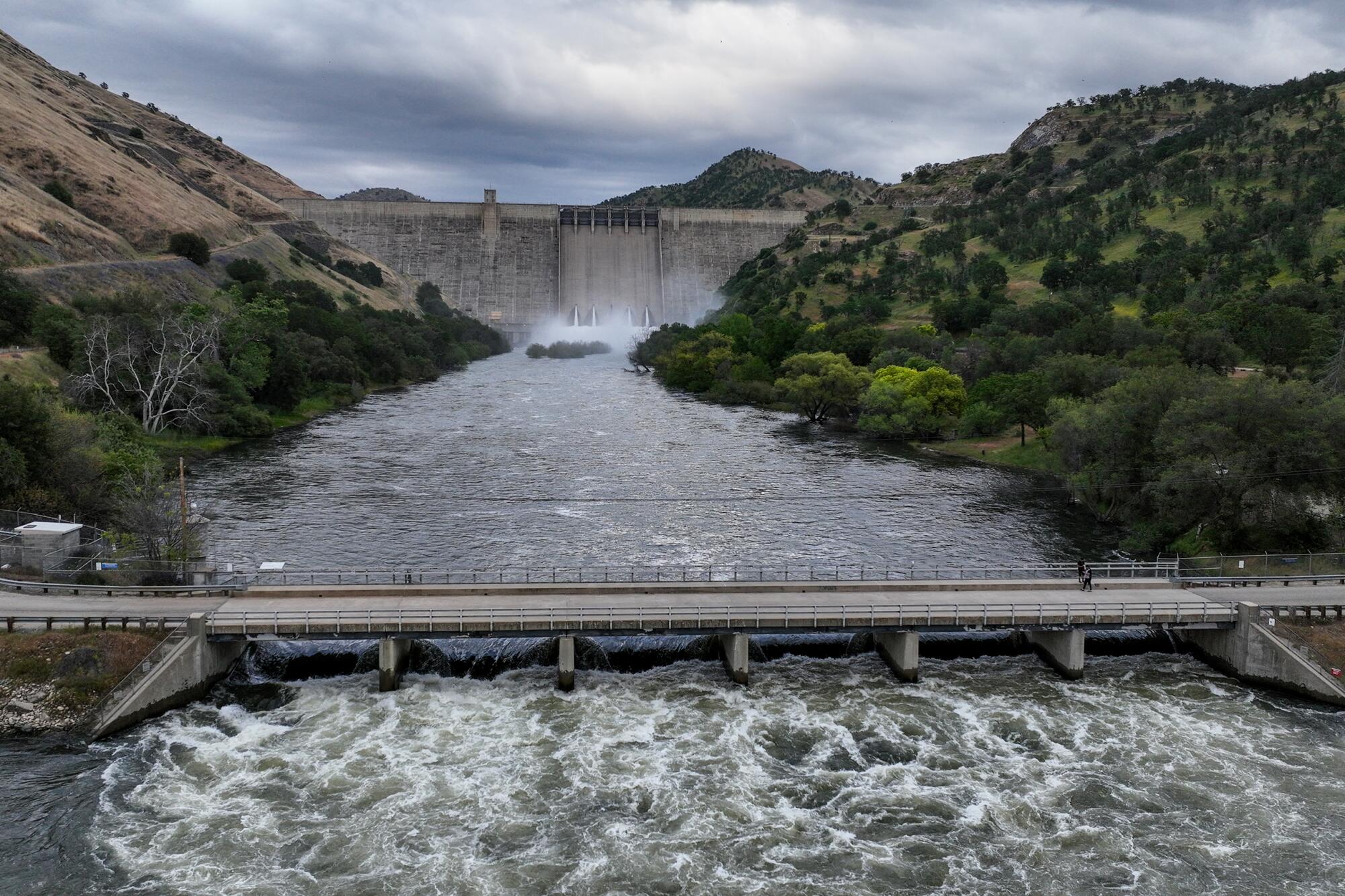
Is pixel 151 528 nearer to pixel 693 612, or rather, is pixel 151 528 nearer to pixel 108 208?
pixel 693 612

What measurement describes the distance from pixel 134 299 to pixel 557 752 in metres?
71.4

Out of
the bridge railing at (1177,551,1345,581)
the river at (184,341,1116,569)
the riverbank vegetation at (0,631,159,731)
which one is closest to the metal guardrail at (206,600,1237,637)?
the riverbank vegetation at (0,631,159,731)

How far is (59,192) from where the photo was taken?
377 feet

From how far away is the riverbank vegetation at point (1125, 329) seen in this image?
48312 mm

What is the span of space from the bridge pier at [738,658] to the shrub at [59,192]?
106m

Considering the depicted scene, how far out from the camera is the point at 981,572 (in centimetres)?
4719

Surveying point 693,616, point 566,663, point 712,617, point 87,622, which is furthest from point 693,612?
point 87,622

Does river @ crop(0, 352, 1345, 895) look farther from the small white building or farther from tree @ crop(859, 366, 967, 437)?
tree @ crop(859, 366, 967, 437)

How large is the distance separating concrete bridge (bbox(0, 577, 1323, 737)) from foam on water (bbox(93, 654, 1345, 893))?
1353mm

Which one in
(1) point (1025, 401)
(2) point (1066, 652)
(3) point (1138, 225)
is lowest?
(2) point (1066, 652)

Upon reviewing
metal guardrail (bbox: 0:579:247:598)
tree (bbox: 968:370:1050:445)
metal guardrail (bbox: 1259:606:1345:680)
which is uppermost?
tree (bbox: 968:370:1050:445)

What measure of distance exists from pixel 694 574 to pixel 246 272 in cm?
10086

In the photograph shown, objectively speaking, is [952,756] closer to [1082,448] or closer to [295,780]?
[295,780]

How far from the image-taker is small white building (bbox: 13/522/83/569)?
39.4 m
